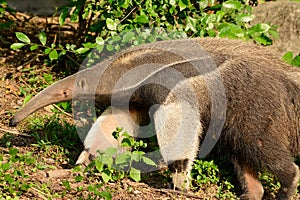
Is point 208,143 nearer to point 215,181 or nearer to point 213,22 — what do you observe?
point 215,181

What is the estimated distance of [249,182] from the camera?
641cm

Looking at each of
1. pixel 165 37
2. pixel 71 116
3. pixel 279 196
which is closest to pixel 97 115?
pixel 71 116

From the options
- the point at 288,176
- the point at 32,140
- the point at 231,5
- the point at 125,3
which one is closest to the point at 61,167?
the point at 32,140

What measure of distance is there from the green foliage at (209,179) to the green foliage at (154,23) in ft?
5.28

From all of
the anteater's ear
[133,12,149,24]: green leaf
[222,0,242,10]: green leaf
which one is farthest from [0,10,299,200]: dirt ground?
[222,0,242,10]: green leaf

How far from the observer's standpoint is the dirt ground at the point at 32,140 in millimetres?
5879

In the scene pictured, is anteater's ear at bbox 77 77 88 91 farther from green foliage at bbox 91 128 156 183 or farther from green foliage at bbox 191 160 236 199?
green foliage at bbox 191 160 236 199

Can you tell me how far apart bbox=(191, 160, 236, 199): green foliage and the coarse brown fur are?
19 centimetres

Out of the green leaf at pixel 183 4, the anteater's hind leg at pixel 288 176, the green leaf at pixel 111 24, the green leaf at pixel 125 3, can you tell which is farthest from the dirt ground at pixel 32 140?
the green leaf at pixel 183 4

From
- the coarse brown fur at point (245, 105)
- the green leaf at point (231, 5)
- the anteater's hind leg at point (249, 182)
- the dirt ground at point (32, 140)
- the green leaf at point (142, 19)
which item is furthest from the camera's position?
the green leaf at point (231, 5)

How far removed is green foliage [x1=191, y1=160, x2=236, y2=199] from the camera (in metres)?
6.39

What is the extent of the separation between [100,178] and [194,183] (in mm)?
1056

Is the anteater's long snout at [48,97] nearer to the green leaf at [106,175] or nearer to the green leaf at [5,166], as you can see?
the green leaf at [5,166]

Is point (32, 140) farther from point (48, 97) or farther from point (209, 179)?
point (209, 179)
